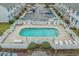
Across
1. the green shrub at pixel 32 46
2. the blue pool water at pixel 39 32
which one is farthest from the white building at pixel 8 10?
the green shrub at pixel 32 46

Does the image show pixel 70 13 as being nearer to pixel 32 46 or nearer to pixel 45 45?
pixel 45 45

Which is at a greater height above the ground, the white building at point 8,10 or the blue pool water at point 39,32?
the white building at point 8,10

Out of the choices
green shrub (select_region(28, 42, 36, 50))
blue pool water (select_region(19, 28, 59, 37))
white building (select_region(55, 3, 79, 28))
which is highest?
white building (select_region(55, 3, 79, 28))

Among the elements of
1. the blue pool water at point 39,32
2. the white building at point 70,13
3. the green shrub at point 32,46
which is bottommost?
the green shrub at point 32,46

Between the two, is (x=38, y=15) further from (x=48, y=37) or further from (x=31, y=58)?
(x=31, y=58)

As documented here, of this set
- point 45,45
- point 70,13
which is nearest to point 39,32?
point 45,45

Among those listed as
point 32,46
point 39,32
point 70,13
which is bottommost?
point 32,46

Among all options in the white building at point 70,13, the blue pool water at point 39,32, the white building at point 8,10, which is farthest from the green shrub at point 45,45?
the white building at point 8,10

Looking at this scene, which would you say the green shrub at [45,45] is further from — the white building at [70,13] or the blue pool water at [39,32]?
the white building at [70,13]

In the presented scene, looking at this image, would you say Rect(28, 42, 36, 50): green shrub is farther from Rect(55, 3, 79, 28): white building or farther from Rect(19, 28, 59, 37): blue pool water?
Rect(55, 3, 79, 28): white building

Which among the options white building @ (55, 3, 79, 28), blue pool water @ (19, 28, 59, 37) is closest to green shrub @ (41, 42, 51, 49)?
blue pool water @ (19, 28, 59, 37)
